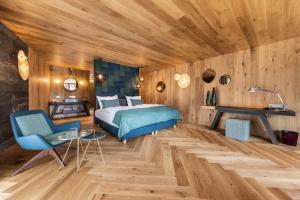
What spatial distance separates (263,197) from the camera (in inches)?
60.7

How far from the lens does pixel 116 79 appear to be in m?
5.66

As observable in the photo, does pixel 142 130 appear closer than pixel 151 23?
No

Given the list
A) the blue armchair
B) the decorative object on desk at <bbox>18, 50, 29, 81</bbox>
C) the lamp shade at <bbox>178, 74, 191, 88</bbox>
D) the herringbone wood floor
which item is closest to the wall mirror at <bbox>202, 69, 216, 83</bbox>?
the lamp shade at <bbox>178, 74, 191, 88</bbox>

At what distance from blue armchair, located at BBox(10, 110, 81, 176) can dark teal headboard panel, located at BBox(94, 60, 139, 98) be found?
96.2 inches

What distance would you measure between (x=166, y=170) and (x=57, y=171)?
5.28 ft

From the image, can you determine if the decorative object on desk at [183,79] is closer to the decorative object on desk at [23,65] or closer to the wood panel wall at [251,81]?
the wood panel wall at [251,81]

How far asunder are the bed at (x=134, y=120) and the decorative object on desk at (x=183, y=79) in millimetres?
1711

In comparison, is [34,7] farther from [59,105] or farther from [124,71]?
[59,105]

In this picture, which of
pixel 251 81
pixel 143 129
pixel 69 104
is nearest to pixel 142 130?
pixel 143 129

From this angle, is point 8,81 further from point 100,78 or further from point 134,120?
point 134,120

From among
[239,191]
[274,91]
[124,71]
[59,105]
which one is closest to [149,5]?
[239,191]

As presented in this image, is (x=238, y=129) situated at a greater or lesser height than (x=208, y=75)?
lesser

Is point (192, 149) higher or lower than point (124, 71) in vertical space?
lower

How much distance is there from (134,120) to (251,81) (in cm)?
347
